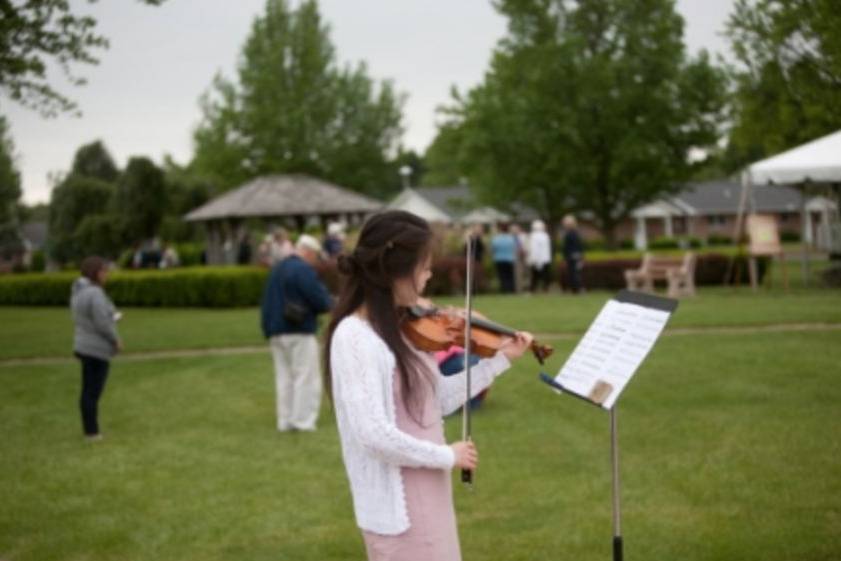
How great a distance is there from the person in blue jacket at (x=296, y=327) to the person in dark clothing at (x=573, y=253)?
1448 cm

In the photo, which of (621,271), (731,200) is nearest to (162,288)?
(621,271)

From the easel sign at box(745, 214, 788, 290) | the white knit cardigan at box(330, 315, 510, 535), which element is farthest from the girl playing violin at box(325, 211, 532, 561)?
the easel sign at box(745, 214, 788, 290)

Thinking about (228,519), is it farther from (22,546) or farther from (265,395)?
(265,395)

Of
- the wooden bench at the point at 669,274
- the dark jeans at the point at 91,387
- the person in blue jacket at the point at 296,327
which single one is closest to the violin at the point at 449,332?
the person in blue jacket at the point at 296,327

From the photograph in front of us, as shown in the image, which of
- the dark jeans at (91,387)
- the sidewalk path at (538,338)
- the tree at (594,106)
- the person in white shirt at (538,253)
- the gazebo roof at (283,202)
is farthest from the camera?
the tree at (594,106)

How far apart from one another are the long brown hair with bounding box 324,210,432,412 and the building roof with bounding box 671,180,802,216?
253 ft

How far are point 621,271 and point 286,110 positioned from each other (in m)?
30.0

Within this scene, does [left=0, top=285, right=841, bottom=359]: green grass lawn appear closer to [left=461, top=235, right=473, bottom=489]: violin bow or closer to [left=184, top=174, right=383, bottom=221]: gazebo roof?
[left=184, top=174, right=383, bottom=221]: gazebo roof

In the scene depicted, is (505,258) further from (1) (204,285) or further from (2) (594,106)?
(2) (594,106)

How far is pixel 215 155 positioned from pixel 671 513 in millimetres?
48009

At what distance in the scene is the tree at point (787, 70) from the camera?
11.5 metres

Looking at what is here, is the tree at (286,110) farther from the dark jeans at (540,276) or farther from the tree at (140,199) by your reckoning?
the dark jeans at (540,276)

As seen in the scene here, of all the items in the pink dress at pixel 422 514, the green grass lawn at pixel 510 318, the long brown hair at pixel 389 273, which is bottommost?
the green grass lawn at pixel 510 318

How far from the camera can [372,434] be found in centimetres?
313
